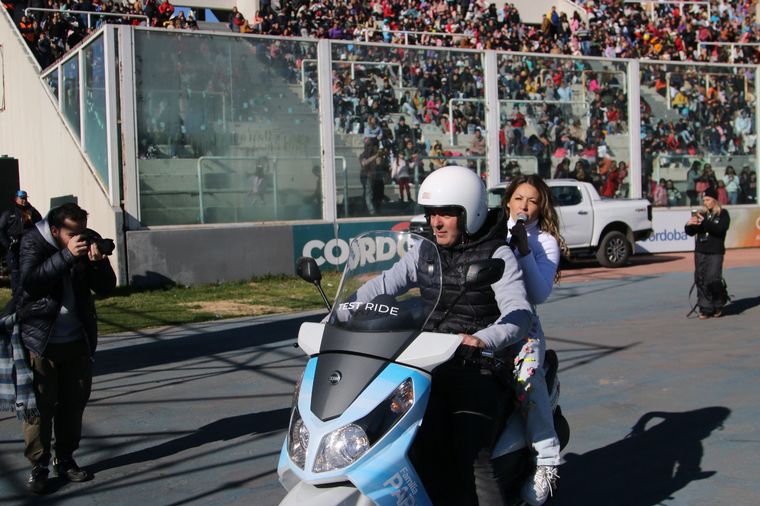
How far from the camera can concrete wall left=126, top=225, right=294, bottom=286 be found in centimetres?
1683

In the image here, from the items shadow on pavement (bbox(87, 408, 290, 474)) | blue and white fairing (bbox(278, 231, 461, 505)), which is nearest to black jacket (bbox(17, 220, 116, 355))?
shadow on pavement (bbox(87, 408, 290, 474))

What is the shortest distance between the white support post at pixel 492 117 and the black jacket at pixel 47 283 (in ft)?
53.5

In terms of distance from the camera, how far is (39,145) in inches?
819

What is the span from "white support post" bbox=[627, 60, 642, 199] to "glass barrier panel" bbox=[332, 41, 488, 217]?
14.8 ft

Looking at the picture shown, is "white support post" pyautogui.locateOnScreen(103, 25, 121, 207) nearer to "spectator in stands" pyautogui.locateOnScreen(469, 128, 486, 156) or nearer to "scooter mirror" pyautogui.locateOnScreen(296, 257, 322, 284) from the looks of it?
"spectator in stands" pyautogui.locateOnScreen(469, 128, 486, 156)

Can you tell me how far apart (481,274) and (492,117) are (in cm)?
1826

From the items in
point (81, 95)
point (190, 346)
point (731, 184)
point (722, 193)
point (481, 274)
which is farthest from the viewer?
point (731, 184)

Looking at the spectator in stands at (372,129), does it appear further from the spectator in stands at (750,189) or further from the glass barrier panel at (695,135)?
the spectator in stands at (750,189)

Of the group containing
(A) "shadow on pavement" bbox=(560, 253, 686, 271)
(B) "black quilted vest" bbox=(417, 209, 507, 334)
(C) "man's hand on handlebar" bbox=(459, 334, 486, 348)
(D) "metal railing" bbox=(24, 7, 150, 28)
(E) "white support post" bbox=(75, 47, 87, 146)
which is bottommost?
(A) "shadow on pavement" bbox=(560, 253, 686, 271)

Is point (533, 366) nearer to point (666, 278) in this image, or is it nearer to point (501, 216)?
point (501, 216)

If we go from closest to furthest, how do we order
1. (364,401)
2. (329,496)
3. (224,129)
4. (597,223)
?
(329,496)
(364,401)
(224,129)
(597,223)

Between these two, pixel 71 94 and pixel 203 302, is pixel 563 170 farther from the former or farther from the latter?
pixel 71 94

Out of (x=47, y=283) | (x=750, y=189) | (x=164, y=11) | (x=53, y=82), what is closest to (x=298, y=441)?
(x=47, y=283)

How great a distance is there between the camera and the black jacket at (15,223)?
42.1 ft
